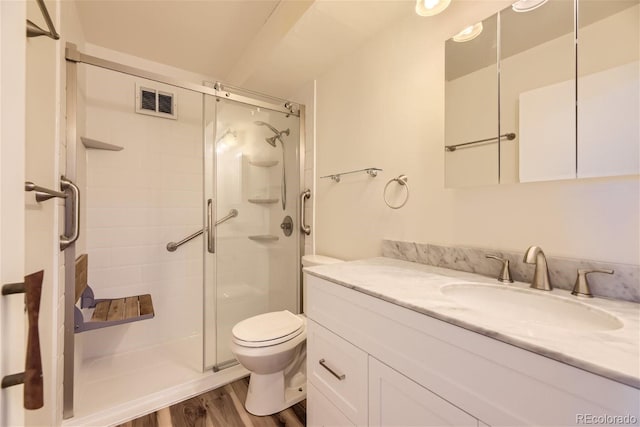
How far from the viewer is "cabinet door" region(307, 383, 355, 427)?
102 cm

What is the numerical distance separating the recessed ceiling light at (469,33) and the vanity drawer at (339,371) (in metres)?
1.38

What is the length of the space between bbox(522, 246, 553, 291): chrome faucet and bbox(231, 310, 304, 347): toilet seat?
116 centimetres

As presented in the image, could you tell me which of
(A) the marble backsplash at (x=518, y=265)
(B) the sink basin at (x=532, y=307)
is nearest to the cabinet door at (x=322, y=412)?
(B) the sink basin at (x=532, y=307)

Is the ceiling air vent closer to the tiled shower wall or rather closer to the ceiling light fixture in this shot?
the tiled shower wall

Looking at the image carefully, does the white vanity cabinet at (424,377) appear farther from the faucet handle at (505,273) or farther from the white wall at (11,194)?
the white wall at (11,194)

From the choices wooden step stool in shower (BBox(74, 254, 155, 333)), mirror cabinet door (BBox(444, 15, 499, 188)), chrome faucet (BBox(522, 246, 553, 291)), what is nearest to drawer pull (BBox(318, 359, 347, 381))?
chrome faucet (BBox(522, 246, 553, 291))

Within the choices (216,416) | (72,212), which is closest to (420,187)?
(216,416)

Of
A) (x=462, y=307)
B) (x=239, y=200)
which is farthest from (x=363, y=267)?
(x=239, y=200)

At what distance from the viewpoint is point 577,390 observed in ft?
1.57

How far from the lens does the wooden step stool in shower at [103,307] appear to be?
5.04 feet

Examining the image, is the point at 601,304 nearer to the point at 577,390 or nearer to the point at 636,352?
the point at 636,352

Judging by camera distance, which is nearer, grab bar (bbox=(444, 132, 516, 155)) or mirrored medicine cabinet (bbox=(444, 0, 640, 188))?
mirrored medicine cabinet (bbox=(444, 0, 640, 188))

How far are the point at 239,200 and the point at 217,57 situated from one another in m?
1.28

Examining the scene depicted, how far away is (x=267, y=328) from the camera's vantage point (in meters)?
1.52
